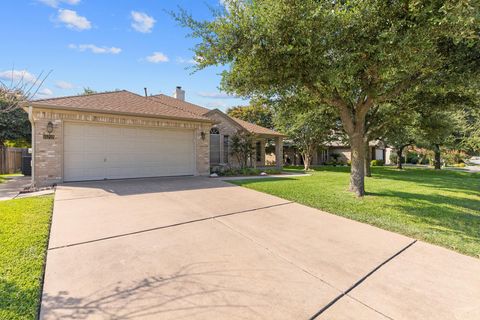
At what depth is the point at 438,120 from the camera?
14.9 metres

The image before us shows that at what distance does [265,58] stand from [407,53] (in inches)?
129

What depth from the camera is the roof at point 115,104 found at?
936 cm

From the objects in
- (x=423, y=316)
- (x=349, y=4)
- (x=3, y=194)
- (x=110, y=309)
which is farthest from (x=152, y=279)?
(x=3, y=194)

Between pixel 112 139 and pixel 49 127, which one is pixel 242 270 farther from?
pixel 49 127

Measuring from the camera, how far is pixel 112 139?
1048 cm

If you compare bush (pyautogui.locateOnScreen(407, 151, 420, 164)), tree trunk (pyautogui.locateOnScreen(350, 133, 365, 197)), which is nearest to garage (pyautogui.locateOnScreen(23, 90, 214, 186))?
tree trunk (pyautogui.locateOnScreen(350, 133, 365, 197))

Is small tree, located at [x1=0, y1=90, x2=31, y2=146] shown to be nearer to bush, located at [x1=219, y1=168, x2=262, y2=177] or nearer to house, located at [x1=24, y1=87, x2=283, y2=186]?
house, located at [x1=24, y1=87, x2=283, y2=186]

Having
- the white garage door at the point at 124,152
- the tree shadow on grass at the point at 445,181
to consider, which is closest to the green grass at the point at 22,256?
the white garage door at the point at 124,152

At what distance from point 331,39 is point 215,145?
11.0 meters

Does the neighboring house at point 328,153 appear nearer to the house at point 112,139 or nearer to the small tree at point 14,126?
the house at point 112,139

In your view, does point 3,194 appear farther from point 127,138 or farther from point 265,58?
point 265,58

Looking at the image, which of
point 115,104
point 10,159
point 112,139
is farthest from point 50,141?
point 10,159

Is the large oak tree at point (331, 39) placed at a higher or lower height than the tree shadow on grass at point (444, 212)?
higher

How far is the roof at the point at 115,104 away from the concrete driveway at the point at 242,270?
17.6ft
